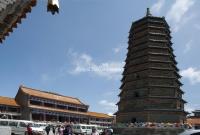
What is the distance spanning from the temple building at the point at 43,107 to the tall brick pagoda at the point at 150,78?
21.8 m

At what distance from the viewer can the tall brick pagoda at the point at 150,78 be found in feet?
153

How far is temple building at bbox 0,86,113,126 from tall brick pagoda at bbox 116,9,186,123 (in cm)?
2180

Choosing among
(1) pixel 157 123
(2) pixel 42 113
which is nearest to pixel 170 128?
(1) pixel 157 123

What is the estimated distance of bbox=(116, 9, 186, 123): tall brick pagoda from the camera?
46.7 meters

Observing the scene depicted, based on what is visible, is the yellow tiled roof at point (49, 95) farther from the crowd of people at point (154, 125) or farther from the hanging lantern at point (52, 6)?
the hanging lantern at point (52, 6)

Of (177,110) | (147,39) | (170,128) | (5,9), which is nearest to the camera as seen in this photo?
(5,9)

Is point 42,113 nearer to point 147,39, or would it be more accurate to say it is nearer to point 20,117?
point 20,117

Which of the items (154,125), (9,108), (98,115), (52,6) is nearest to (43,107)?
(9,108)

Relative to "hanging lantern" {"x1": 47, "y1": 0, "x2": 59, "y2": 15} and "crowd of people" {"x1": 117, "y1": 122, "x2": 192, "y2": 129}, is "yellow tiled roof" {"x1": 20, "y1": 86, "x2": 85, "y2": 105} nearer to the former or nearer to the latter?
"crowd of people" {"x1": 117, "y1": 122, "x2": 192, "y2": 129}

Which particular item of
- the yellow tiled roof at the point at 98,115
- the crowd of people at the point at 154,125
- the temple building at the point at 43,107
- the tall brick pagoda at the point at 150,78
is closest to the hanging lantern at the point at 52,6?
the crowd of people at the point at 154,125

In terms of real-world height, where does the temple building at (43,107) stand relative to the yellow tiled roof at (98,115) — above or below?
above

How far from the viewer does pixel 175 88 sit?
157 ft

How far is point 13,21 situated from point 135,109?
39.6m

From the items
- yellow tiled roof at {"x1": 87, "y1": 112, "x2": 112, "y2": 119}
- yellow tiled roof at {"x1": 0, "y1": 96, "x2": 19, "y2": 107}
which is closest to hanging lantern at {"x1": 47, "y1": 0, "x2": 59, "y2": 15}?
yellow tiled roof at {"x1": 0, "y1": 96, "x2": 19, "y2": 107}
